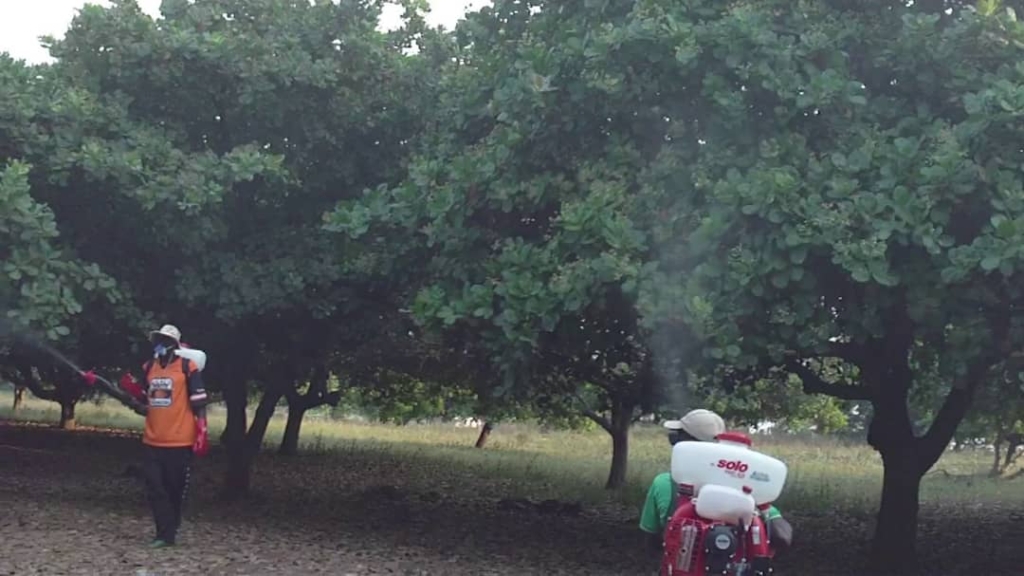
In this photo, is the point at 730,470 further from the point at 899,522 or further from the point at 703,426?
the point at 899,522

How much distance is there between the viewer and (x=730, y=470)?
4895mm

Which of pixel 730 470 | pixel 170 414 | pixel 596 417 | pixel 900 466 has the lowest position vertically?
pixel 170 414

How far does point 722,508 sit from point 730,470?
157mm

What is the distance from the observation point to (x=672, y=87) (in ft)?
31.2

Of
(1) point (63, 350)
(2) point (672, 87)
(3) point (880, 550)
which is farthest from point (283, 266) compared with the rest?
(3) point (880, 550)

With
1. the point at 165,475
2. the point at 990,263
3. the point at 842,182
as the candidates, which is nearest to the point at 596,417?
the point at 165,475

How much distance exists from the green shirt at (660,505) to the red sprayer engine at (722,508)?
0.17 metres

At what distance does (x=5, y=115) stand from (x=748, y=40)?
6820 mm

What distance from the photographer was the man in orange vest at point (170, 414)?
30.9 ft

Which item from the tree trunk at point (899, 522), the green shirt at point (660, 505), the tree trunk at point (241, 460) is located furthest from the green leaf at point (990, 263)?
the tree trunk at point (241, 460)

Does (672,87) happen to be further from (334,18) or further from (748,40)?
(334,18)

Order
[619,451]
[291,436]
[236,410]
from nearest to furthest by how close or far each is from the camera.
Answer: [236,410] < [619,451] < [291,436]

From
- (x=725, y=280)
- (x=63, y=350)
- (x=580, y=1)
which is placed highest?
(x=580, y=1)

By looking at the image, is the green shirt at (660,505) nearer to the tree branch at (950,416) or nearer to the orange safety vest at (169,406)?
the tree branch at (950,416)
